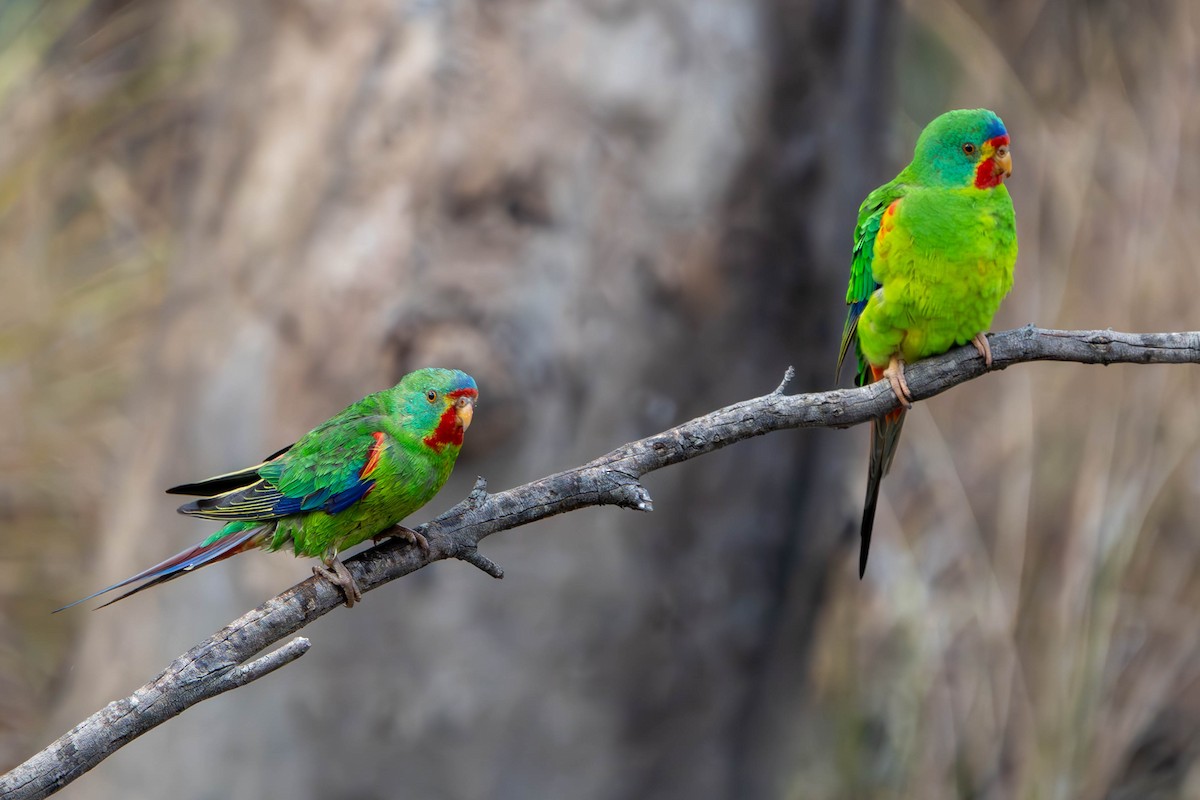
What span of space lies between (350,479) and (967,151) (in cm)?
156

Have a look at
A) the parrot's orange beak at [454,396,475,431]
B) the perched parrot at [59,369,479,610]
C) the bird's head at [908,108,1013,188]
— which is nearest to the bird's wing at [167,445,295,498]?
the perched parrot at [59,369,479,610]

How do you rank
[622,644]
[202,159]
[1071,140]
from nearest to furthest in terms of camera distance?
[622,644], [202,159], [1071,140]

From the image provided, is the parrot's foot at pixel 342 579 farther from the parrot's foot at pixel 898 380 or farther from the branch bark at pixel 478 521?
the parrot's foot at pixel 898 380

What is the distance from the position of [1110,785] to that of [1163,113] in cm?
296

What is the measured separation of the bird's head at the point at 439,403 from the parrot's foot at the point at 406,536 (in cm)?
17

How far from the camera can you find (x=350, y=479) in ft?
6.57

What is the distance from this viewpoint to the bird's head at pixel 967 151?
8.07 ft

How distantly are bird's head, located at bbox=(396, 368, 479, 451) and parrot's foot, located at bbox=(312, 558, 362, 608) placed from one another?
282 mm

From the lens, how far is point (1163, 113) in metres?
4.83

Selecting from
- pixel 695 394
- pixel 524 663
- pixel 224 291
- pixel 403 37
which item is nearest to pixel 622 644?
pixel 524 663

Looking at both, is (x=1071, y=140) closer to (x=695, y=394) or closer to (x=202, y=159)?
(x=695, y=394)

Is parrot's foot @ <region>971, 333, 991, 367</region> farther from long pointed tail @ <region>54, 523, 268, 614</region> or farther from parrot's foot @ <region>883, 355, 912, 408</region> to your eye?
long pointed tail @ <region>54, 523, 268, 614</region>

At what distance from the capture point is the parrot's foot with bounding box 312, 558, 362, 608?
6.56ft

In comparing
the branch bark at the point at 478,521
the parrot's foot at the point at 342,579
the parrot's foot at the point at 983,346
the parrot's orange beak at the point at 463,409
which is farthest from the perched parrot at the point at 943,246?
the parrot's foot at the point at 342,579
